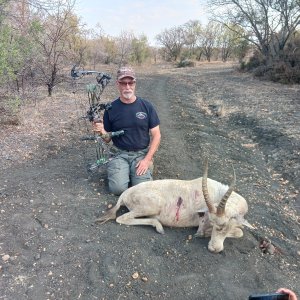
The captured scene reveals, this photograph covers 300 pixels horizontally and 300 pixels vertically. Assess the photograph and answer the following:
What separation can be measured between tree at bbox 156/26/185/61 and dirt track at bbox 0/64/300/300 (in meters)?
47.4

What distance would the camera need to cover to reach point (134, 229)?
4527mm

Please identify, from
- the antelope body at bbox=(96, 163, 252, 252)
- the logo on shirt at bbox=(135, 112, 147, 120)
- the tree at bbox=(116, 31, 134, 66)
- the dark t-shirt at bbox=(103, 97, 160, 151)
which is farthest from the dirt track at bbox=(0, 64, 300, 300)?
the tree at bbox=(116, 31, 134, 66)

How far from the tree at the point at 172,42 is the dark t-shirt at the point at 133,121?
1955 inches

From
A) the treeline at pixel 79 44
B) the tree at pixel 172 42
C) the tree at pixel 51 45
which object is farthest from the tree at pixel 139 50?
the tree at pixel 51 45

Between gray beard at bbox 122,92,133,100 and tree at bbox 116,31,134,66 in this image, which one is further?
tree at bbox 116,31,134,66

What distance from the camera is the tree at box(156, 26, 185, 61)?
178 feet

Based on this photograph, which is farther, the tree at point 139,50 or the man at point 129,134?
the tree at point 139,50

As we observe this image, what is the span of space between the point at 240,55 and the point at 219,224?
1110 inches

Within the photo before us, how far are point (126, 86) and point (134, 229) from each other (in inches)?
86.4

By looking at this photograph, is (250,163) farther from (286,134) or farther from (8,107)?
(8,107)

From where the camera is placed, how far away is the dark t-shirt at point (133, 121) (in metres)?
5.56

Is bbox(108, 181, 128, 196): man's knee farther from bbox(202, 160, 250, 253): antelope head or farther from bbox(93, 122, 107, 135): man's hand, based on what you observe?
bbox(202, 160, 250, 253): antelope head

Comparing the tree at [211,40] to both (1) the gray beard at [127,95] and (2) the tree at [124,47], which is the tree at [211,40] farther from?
(1) the gray beard at [127,95]

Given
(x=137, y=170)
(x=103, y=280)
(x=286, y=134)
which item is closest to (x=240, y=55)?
(x=286, y=134)
